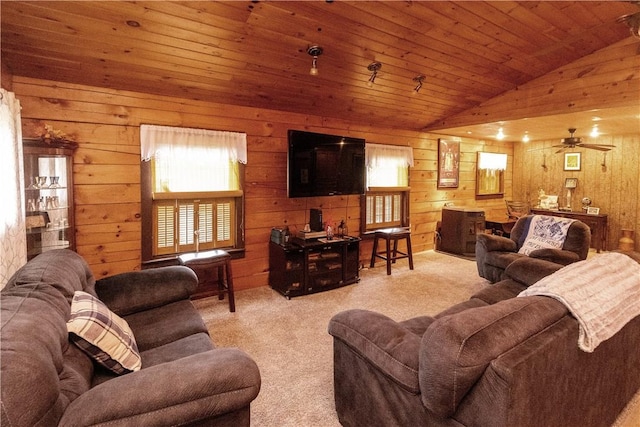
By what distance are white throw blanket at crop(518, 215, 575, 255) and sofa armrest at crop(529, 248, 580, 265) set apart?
21cm

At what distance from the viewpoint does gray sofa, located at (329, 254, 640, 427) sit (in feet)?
3.58

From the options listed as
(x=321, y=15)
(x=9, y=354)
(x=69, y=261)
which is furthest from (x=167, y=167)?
(x=9, y=354)

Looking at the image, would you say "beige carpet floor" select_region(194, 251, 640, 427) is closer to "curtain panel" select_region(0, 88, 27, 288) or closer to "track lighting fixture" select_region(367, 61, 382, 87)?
"curtain panel" select_region(0, 88, 27, 288)

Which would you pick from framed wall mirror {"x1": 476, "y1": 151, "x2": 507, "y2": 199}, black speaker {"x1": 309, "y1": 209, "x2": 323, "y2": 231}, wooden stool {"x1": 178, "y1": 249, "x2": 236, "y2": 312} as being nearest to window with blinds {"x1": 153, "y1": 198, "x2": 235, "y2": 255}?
wooden stool {"x1": 178, "y1": 249, "x2": 236, "y2": 312}

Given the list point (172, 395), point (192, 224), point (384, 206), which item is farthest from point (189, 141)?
point (384, 206)

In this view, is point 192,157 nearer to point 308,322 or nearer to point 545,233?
point 308,322

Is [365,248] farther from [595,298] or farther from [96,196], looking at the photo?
[595,298]

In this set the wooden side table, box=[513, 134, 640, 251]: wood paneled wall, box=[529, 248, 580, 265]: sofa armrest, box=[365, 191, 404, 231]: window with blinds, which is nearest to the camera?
box=[529, 248, 580, 265]: sofa armrest

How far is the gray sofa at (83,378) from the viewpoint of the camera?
0.92 meters

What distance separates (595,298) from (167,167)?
361 cm

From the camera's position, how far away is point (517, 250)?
4141 millimetres

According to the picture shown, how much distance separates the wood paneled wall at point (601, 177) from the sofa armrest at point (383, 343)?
21.9 feet

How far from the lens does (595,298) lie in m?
1.38

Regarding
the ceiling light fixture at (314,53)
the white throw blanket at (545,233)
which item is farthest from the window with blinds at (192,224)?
the white throw blanket at (545,233)
